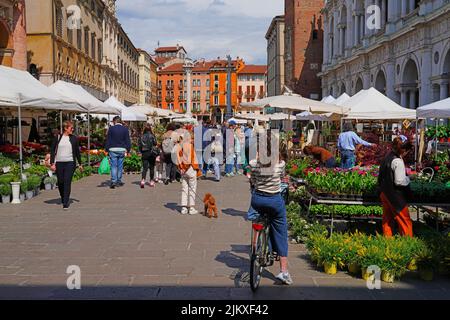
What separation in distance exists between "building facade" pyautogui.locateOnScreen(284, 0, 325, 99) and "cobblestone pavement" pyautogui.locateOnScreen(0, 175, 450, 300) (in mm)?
54000

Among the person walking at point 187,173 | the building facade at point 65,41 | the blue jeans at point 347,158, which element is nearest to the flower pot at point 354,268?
the person walking at point 187,173

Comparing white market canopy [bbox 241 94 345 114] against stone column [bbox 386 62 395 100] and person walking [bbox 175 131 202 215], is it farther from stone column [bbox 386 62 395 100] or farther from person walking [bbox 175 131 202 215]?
stone column [bbox 386 62 395 100]

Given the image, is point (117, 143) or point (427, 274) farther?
point (117, 143)

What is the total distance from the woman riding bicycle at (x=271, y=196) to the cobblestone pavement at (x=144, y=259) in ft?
1.42

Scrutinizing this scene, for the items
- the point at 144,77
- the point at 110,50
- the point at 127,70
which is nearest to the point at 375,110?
the point at 110,50

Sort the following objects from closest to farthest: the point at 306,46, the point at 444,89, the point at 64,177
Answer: the point at 64,177 < the point at 444,89 < the point at 306,46

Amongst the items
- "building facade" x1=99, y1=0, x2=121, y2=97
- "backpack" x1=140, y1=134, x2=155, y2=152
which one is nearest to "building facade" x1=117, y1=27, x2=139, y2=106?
"building facade" x1=99, y1=0, x2=121, y2=97

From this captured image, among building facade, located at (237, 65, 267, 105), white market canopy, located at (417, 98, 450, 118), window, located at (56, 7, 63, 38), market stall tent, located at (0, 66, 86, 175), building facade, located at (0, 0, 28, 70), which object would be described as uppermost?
building facade, located at (237, 65, 267, 105)

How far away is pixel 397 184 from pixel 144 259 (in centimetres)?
351

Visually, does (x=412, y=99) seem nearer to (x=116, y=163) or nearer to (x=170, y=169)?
(x=170, y=169)

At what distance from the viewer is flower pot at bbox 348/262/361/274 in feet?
20.6

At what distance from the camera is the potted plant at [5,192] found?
11.7 metres

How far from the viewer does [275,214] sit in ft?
19.4
